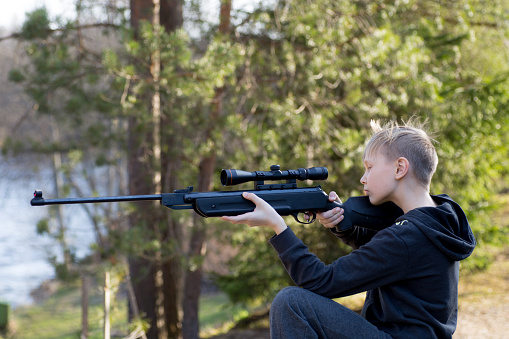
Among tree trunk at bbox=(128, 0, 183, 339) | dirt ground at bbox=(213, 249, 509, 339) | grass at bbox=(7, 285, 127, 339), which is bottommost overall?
grass at bbox=(7, 285, 127, 339)

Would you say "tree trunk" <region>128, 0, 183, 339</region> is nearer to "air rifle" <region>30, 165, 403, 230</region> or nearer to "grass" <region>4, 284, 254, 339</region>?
"grass" <region>4, 284, 254, 339</region>

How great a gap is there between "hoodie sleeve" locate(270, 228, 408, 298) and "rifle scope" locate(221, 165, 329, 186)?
1.68ft

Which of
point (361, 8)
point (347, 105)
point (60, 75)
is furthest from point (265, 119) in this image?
point (60, 75)

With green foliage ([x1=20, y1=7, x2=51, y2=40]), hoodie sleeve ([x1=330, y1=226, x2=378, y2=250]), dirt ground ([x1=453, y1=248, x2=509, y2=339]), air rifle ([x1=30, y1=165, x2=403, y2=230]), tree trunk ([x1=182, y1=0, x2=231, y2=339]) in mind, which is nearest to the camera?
air rifle ([x1=30, y1=165, x2=403, y2=230])

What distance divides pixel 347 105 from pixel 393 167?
14.9 ft

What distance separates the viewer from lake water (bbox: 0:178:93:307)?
695 inches

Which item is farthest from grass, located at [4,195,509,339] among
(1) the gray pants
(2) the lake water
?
(1) the gray pants

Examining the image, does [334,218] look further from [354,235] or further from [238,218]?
[238,218]

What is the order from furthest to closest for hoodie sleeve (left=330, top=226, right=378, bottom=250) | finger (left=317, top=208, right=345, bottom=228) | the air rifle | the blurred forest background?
the blurred forest background
hoodie sleeve (left=330, top=226, right=378, bottom=250)
finger (left=317, top=208, right=345, bottom=228)
the air rifle

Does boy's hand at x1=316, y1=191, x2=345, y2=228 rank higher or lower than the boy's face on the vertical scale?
lower

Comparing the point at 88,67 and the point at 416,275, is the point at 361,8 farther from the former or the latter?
the point at 416,275

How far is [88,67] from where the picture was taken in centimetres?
706

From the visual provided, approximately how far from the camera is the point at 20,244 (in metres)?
21.9

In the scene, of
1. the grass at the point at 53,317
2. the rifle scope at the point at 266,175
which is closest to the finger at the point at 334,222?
the rifle scope at the point at 266,175
